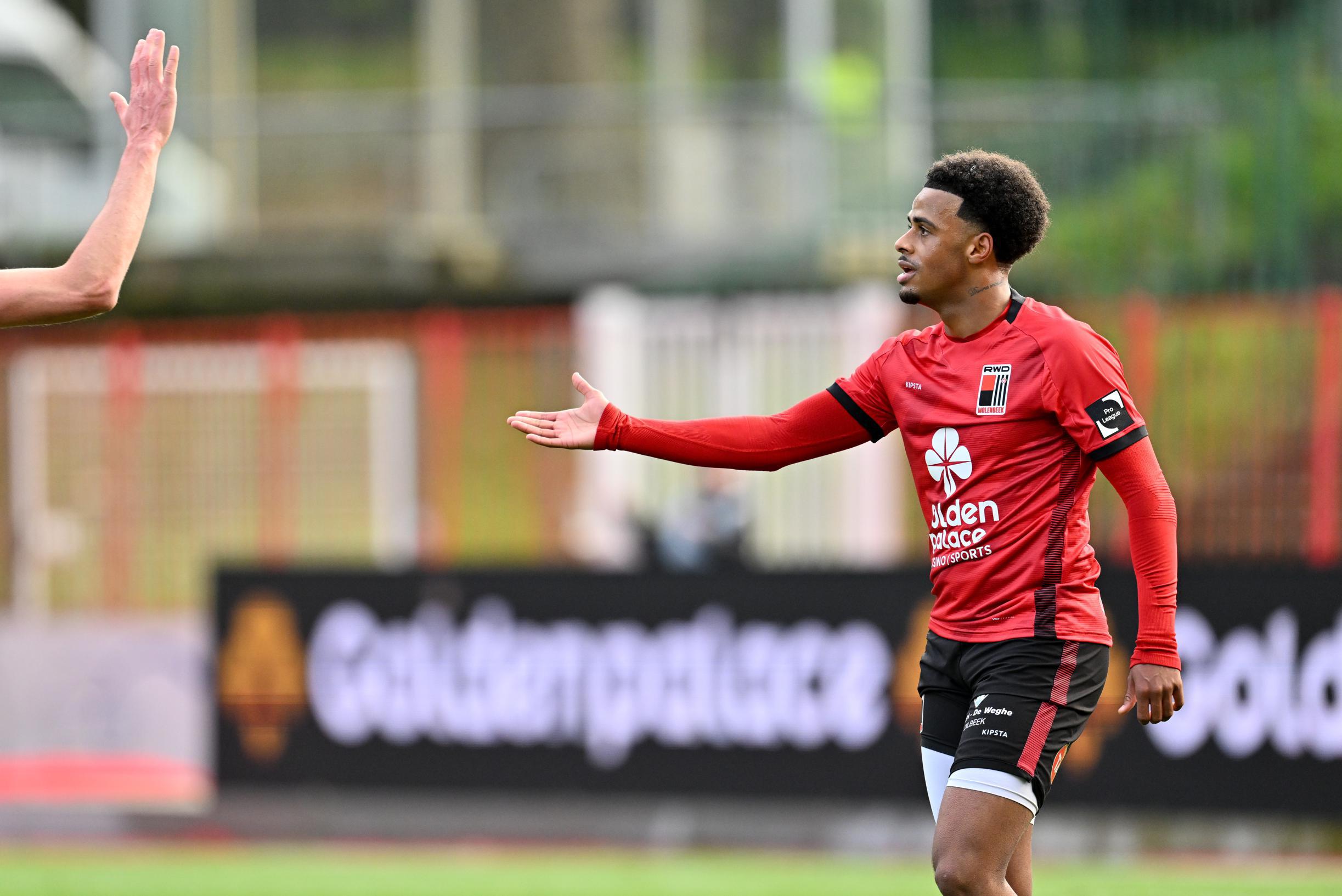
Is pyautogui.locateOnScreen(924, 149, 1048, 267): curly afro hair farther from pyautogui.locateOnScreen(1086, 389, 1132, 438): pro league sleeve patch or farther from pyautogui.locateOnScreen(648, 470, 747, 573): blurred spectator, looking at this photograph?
pyautogui.locateOnScreen(648, 470, 747, 573): blurred spectator

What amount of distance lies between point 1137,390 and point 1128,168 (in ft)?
5.67

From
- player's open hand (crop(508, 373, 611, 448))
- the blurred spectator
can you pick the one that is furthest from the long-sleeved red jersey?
the blurred spectator

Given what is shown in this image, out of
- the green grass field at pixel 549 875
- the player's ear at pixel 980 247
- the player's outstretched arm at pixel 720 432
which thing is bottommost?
the green grass field at pixel 549 875

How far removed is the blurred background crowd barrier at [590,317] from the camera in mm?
11078

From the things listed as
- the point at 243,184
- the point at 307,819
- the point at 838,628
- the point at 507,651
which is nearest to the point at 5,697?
the point at 307,819

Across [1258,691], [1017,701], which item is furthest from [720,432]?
[1258,691]

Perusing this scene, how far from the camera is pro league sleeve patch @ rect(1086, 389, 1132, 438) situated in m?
4.81

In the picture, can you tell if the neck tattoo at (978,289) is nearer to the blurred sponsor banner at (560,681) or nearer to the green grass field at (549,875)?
the green grass field at (549,875)

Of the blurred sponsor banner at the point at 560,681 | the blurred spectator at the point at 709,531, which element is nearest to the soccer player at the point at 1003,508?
the blurred sponsor banner at the point at 560,681

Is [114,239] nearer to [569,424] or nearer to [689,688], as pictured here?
[569,424]

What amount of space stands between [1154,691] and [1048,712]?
1.02ft

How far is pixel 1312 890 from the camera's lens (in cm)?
836

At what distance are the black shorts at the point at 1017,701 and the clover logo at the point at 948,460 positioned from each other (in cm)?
46

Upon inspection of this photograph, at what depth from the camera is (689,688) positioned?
10547 mm
